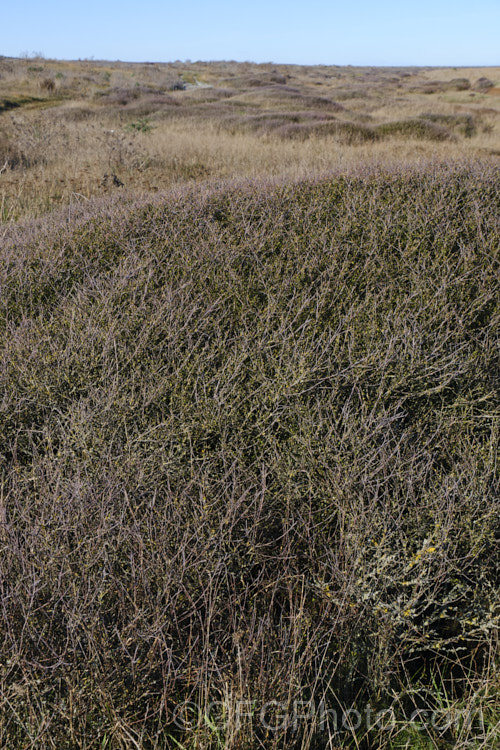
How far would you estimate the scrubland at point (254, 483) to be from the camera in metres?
1.58

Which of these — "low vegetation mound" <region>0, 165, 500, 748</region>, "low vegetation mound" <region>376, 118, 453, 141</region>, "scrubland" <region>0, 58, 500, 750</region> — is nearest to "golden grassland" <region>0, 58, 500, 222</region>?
"low vegetation mound" <region>376, 118, 453, 141</region>

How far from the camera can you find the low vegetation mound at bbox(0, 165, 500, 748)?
158 cm

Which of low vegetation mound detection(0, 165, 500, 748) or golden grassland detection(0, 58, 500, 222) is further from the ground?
golden grassland detection(0, 58, 500, 222)

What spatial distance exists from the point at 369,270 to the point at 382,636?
2.68 m

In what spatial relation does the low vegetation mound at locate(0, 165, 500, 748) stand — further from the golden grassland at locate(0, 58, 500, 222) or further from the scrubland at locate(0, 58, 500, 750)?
the golden grassland at locate(0, 58, 500, 222)

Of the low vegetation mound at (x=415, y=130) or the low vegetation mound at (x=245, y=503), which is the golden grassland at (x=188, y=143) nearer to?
the low vegetation mound at (x=415, y=130)

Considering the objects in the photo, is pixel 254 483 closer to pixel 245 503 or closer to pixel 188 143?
pixel 245 503

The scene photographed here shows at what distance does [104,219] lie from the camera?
4922 millimetres

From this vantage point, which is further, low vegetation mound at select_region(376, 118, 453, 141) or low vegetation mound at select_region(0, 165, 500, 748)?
low vegetation mound at select_region(376, 118, 453, 141)

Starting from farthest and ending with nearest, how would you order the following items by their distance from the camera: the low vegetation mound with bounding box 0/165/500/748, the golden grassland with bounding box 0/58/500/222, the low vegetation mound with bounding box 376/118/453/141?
the low vegetation mound with bounding box 376/118/453/141 < the golden grassland with bounding box 0/58/500/222 < the low vegetation mound with bounding box 0/165/500/748

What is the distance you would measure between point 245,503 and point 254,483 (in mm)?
106

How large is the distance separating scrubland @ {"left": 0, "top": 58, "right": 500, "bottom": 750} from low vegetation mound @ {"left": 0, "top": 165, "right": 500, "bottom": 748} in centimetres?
2

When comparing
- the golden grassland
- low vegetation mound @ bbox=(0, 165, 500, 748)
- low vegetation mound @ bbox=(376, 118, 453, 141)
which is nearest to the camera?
low vegetation mound @ bbox=(0, 165, 500, 748)

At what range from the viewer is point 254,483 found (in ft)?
7.09
